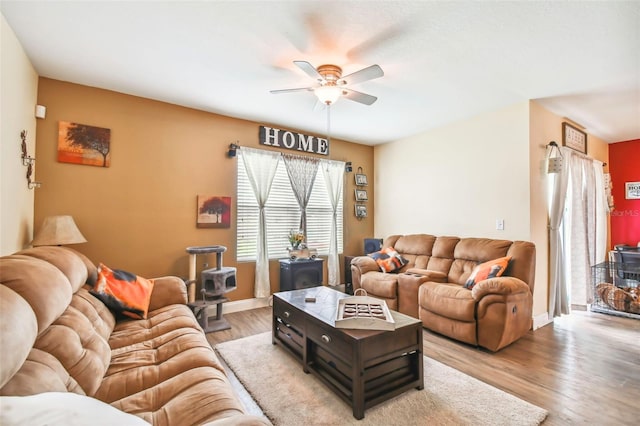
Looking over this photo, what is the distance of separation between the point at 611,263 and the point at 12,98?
7.62 meters

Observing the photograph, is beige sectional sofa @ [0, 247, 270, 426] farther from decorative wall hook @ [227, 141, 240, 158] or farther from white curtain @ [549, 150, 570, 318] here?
white curtain @ [549, 150, 570, 318]

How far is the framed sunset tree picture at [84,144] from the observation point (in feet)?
9.90

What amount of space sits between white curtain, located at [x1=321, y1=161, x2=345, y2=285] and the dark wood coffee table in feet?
7.79

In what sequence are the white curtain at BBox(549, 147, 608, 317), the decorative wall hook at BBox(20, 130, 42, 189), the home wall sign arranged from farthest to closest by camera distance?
the home wall sign → the white curtain at BBox(549, 147, 608, 317) → the decorative wall hook at BBox(20, 130, 42, 189)

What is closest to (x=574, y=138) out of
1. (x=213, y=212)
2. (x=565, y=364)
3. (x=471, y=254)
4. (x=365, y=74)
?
(x=471, y=254)

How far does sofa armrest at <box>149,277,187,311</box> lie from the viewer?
8.86 feet

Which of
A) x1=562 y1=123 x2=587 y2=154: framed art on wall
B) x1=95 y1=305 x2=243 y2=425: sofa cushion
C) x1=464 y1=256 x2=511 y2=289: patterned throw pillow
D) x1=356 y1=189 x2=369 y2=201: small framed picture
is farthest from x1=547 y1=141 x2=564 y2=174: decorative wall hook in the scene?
x1=95 y1=305 x2=243 y2=425: sofa cushion

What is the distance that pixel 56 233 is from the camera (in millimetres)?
2633

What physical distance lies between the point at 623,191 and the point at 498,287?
14.8 feet

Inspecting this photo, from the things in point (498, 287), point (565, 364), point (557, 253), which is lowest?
point (565, 364)

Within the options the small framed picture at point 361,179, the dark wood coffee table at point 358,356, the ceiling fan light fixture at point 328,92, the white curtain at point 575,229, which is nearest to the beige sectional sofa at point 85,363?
the dark wood coffee table at point 358,356

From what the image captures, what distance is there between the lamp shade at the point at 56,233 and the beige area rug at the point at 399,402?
1.89 m

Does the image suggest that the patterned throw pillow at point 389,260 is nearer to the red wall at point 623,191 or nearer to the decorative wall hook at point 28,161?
the decorative wall hook at point 28,161

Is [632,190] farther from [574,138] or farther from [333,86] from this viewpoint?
[333,86]
